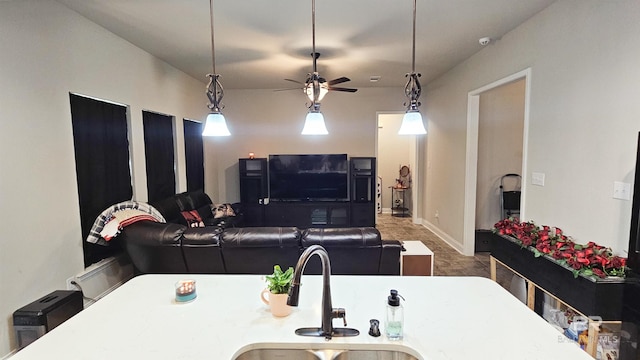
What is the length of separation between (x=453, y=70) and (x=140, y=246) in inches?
192

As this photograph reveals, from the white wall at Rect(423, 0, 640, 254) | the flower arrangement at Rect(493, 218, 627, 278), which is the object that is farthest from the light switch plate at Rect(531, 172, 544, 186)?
the flower arrangement at Rect(493, 218, 627, 278)

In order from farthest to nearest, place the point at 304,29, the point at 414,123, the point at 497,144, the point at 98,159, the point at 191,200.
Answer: the point at 191,200 < the point at 497,144 < the point at 304,29 < the point at 98,159 < the point at 414,123

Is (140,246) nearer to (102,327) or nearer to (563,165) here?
(102,327)

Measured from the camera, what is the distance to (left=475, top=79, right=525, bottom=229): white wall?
4.52 m

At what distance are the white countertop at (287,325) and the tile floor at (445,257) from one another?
8.34 ft

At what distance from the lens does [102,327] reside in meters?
1.21

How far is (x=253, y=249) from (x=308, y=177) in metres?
3.53

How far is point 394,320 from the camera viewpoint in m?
1.13

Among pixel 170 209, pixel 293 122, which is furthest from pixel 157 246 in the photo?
pixel 293 122

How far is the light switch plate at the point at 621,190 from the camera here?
2051 mm

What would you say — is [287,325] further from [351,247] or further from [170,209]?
[170,209]

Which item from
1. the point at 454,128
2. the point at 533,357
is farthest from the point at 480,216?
the point at 533,357

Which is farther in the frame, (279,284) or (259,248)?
(259,248)

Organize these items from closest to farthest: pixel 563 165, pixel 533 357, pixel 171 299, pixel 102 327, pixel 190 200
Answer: pixel 533 357
pixel 102 327
pixel 171 299
pixel 563 165
pixel 190 200
